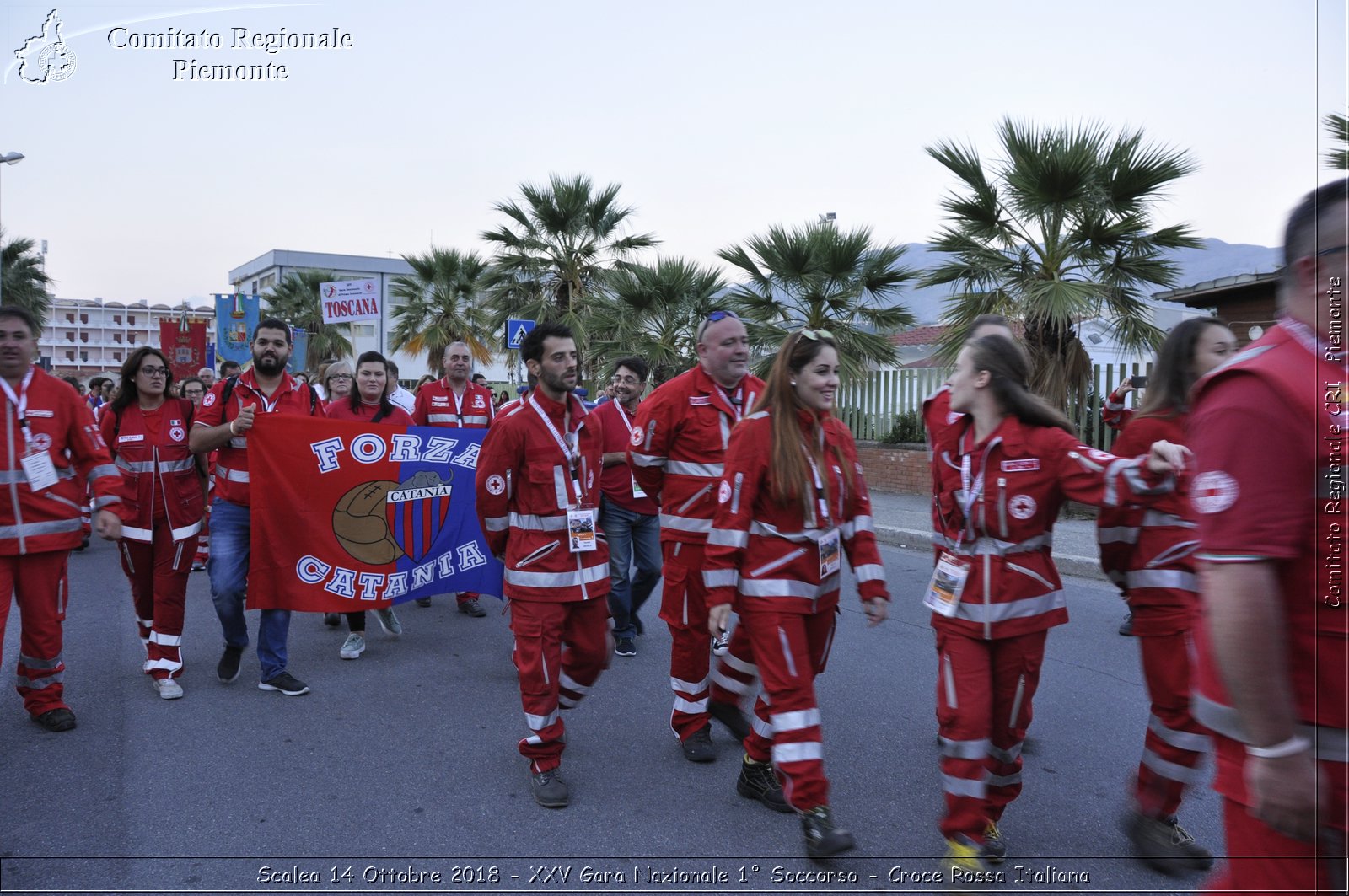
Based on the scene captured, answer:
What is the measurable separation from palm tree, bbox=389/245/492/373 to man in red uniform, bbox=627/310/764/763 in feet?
74.3

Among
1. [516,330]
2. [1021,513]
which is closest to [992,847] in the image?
[1021,513]

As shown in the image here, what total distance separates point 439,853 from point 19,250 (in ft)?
124

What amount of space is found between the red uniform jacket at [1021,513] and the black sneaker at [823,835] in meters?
0.83

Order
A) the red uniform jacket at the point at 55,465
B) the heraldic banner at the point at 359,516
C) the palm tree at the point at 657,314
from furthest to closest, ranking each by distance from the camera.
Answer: the palm tree at the point at 657,314 < the heraldic banner at the point at 359,516 < the red uniform jacket at the point at 55,465

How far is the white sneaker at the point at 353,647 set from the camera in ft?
21.9

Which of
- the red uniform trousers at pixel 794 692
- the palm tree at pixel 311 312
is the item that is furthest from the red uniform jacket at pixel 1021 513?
the palm tree at pixel 311 312

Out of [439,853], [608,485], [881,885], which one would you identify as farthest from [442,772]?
[608,485]

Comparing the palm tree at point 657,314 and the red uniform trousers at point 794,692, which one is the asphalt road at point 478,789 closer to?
the red uniform trousers at point 794,692

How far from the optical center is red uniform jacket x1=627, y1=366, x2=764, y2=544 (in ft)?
16.4

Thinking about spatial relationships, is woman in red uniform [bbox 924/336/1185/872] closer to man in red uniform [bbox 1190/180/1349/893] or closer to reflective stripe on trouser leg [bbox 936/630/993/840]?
reflective stripe on trouser leg [bbox 936/630/993/840]

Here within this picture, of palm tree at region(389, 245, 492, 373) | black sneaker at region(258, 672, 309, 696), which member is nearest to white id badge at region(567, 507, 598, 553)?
black sneaker at region(258, 672, 309, 696)

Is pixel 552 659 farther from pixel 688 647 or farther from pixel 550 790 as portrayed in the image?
pixel 688 647

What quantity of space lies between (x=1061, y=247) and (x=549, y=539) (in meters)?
11.1

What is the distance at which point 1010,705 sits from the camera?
11.2ft
